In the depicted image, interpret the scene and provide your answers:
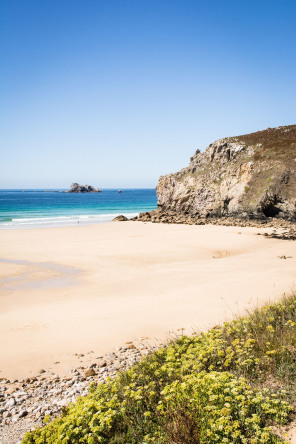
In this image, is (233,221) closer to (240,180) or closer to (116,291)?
(240,180)

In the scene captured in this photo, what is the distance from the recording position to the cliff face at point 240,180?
3441 cm

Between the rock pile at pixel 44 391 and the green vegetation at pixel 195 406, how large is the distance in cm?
87

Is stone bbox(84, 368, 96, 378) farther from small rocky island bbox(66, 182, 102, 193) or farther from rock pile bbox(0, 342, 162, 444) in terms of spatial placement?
small rocky island bbox(66, 182, 102, 193)

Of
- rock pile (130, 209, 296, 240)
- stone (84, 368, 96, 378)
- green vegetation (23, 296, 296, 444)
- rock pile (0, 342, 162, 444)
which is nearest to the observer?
green vegetation (23, 296, 296, 444)

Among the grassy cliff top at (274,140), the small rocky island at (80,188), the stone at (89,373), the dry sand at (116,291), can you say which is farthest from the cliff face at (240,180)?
the small rocky island at (80,188)

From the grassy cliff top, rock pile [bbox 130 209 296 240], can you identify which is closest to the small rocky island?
rock pile [bbox 130 209 296 240]

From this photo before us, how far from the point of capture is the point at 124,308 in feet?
32.4

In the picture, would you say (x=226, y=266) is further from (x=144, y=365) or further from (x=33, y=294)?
(x=144, y=365)

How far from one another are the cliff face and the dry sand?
1369cm

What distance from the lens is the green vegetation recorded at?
3476 mm

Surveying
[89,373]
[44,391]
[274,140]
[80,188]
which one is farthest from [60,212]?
[80,188]

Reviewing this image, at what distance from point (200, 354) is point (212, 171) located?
4130cm

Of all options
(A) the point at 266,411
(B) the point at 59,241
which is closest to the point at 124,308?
(A) the point at 266,411

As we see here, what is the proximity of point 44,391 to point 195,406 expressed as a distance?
11.1 feet
